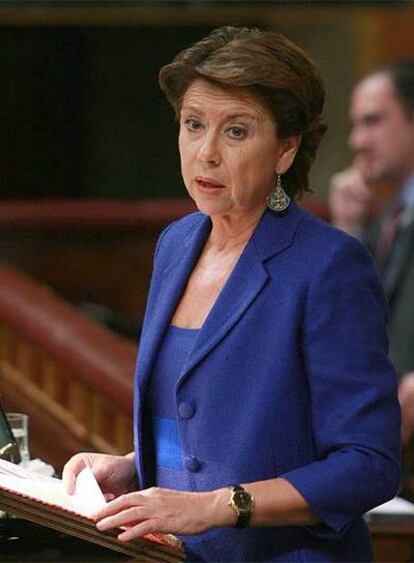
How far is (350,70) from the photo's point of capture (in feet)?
17.5

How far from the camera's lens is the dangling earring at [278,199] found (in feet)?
5.89

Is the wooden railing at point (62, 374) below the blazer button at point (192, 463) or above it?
below

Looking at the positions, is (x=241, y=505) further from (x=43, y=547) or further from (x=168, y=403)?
(x=43, y=547)

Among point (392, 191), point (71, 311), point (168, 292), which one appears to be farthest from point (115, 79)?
point (168, 292)

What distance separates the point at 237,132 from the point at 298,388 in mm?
317

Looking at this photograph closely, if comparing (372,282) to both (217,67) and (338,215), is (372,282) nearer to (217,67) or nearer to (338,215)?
(217,67)

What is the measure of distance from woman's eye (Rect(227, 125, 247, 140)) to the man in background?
1.91 metres

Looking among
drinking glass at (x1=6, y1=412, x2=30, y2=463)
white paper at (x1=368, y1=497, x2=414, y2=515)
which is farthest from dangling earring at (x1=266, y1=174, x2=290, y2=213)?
white paper at (x1=368, y1=497, x2=414, y2=515)

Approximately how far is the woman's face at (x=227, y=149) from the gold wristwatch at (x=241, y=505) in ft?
1.14

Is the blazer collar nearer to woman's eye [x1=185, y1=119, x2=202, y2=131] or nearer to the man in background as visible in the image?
woman's eye [x1=185, y1=119, x2=202, y2=131]

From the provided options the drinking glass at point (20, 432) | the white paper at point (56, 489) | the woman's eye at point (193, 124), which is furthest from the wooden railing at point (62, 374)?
the woman's eye at point (193, 124)

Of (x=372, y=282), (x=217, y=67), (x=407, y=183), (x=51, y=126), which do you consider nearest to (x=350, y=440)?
(x=372, y=282)

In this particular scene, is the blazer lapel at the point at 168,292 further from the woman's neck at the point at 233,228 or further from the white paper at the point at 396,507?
the white paper at the point at 396,507

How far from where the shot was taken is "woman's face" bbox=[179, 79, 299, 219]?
1746 mm
